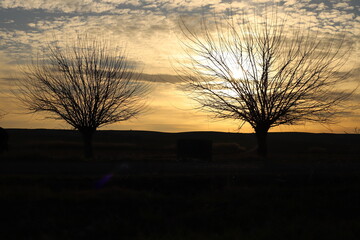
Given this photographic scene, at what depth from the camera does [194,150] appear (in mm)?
20547

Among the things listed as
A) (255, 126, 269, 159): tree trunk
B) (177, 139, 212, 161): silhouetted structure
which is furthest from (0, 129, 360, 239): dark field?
(255, 126, 269, 159): tree trunk

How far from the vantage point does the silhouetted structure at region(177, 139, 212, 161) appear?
20.4 meters

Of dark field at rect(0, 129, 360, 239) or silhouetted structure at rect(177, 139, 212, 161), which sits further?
silhouetted structure at rect(177, 139, 212, 161)

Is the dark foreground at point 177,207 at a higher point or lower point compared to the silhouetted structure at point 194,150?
lower

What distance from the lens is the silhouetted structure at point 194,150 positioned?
20.4 meters

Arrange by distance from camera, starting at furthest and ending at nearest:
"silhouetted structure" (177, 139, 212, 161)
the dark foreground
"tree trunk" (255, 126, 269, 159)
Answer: "tree trunk" (255, 126, 269, 159) < "silhouetted structure" (177, 139, 212, 161) < the dark foreground

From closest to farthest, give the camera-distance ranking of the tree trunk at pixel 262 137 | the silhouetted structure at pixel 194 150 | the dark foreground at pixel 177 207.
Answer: the dark foreground at pixel 177 207 < the silhouetted structure at pixel 194 150 < the tree trunk at pixel 262 137

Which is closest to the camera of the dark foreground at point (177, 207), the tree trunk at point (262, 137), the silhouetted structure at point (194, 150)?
the dark foreground at point (177, 207)

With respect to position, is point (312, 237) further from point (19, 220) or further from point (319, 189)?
point (19, 220)

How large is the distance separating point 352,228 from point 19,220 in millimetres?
6491

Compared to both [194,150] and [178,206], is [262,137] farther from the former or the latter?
[178,206]

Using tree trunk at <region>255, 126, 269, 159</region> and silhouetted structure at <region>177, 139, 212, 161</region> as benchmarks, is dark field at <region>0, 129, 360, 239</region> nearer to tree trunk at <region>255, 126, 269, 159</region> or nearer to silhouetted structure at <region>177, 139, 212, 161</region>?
silhouetted structure at <region>177, 139, 212, 161</region>

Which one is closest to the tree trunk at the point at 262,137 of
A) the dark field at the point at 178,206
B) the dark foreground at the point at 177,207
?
the dark field at the point at 178,206

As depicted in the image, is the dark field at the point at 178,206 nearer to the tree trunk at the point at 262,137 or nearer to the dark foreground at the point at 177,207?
the dark foreground at the point at 177,207
